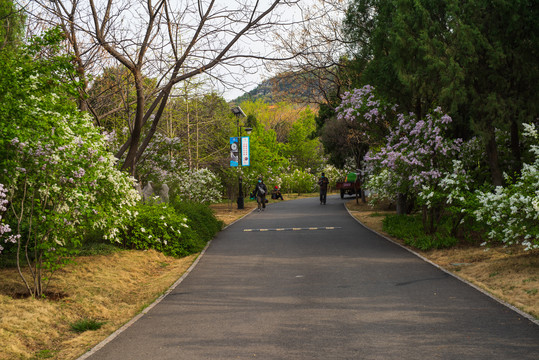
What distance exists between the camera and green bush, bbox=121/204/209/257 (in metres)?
13.9

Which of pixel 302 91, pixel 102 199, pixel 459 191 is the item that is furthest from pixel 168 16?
pixel 302 91

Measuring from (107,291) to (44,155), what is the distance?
112 inches

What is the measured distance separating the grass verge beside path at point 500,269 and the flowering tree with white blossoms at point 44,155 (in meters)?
6.66

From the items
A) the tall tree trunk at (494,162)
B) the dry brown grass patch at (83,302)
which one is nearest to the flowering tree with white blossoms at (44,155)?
the dry brown grass patch at (83,302)

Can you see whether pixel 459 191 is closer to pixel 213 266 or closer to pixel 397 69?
pixel 397 69

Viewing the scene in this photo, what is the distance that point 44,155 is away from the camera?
8305 millimetres

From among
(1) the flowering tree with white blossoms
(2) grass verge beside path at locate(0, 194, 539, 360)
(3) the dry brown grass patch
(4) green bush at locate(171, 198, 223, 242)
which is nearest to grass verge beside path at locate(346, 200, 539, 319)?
(2) grass verge beside path at locate(0, 194, 539, 360)

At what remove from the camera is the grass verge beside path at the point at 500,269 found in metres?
8.33

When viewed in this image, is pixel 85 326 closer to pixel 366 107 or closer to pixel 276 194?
pixel 366 107

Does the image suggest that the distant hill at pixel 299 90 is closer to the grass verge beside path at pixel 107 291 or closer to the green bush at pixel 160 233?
the green bush at pixel 160 233

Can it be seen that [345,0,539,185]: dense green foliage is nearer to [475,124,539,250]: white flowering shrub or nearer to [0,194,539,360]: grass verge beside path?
[475,124,539,250]: white flowering shrub

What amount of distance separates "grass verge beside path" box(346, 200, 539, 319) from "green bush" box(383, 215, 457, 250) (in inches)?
10.1

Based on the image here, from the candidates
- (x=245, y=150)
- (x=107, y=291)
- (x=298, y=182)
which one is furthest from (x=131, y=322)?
(x=298, y=182)

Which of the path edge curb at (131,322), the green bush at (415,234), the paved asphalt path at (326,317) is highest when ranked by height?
the green bush at (415,234)
